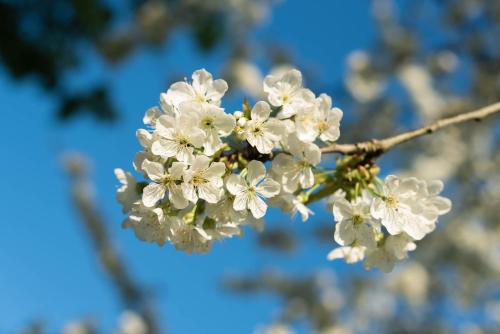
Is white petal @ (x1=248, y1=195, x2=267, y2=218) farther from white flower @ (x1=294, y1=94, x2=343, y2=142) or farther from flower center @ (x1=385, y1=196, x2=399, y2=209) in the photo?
flower center @ (x1=385, y1=196, x2=399, y2=209)

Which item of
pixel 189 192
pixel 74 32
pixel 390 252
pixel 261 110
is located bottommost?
pixel 189 192

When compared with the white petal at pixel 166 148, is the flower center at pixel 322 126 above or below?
above

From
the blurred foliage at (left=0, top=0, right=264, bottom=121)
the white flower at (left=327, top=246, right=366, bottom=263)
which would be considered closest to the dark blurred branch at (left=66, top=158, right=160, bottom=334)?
the blurred foliage at (left=0, top=0, right=264, bottom=121)

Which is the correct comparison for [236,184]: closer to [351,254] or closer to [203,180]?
[203,180]

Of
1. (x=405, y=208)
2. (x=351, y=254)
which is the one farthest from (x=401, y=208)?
(x=351, y=254)

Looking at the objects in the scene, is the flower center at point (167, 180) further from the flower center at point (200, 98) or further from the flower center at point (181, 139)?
the flower center at point (200, 98)

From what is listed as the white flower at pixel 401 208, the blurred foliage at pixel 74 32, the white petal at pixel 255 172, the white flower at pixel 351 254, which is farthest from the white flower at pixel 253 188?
the blurred foliage at pixel 74 32
